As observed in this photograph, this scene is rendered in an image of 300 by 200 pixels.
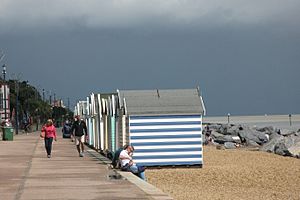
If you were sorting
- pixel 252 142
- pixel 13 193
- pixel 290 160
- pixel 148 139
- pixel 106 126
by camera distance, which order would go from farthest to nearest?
pixel 252 142, pixel 290 160, pixel 106 126, pixel 148 139, pixel 13 193

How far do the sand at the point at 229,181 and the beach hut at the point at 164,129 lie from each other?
1.39ft

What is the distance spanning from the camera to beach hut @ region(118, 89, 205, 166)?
22188mm

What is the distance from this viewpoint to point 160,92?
2331 centimetres

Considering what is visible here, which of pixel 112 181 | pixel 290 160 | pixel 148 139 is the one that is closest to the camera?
pixel 112 181

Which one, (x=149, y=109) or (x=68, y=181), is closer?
(x=68, y=181)

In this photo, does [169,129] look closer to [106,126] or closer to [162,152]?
[162,152]

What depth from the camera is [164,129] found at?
2225 centimetres

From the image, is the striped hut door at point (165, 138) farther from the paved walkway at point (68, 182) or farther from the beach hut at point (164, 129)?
the paved walkway at point (68, 182)

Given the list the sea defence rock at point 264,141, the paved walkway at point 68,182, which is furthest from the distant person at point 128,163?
the sea defence rock at point 264,141

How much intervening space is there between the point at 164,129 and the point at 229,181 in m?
3.01

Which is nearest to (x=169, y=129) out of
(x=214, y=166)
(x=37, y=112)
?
(x=214, y=166)

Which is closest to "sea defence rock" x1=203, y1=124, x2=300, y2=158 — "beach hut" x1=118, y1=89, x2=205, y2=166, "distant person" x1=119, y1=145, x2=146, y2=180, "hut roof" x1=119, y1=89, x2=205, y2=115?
"hut roof" x1=119, y1=89, x2=205, y2=115

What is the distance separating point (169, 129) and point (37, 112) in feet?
242

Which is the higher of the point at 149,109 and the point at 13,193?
the point at 149,109
